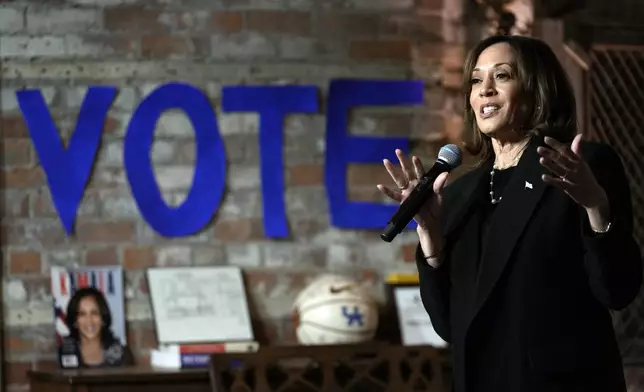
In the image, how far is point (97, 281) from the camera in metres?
2.88

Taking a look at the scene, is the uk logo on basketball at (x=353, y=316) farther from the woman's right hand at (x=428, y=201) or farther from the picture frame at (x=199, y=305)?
the woman's right hand at (x=428, y=201)

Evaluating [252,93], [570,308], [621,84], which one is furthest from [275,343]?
[570,308]

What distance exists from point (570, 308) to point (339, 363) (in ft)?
4.10

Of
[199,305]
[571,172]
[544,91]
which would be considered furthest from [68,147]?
[571,172]

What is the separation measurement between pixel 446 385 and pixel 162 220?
98cm

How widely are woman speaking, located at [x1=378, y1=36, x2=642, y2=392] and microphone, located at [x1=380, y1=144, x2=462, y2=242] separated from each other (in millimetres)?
17

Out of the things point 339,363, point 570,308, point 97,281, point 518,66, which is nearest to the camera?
point 570,308

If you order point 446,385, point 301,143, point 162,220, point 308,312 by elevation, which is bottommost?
point 446,385

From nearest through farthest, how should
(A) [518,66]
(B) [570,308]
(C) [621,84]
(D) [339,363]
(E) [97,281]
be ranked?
1. (B) [570,308]
2. (A) [518,66]
3. (D) [339,363]
4. (E) [97,281]
5. (C) [621,84]

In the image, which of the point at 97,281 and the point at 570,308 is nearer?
the point at 570,308

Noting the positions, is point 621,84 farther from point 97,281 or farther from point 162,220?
point 97,281

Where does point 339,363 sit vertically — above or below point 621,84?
below

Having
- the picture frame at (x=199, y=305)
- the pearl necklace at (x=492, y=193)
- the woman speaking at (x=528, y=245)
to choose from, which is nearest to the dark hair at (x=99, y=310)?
the picture frame at (x=199, y=305)

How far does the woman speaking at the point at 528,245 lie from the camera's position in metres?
1.40
